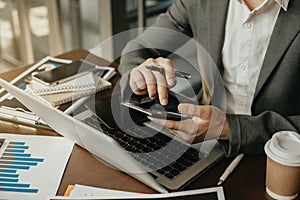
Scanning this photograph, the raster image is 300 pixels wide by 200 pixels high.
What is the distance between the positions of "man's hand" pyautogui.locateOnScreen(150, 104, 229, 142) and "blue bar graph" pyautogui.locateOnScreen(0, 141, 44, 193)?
0.32 metres

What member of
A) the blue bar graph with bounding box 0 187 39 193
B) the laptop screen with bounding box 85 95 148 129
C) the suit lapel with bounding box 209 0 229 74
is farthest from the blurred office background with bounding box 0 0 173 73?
the blue bar graph with bounding box 0 187 39 193

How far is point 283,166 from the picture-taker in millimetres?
907

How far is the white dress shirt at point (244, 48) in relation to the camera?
4.35 ft

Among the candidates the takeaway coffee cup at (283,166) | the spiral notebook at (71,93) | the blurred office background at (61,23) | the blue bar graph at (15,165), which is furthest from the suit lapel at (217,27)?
the blurred office background at (61,23)

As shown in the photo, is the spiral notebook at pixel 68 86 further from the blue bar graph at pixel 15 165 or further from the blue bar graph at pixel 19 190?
the blue bar graph at pixel 19 190

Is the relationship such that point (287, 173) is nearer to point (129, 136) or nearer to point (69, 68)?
point (129, 136)

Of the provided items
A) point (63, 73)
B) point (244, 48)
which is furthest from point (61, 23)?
point (244, 48)

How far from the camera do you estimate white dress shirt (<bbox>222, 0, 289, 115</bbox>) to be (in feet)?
4.35

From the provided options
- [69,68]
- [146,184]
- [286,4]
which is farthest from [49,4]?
[146,184]

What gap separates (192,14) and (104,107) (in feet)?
1.68

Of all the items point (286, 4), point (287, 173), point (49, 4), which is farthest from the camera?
point (49, 4)

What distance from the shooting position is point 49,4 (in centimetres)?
297

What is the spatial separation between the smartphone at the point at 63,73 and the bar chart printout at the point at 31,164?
27cm

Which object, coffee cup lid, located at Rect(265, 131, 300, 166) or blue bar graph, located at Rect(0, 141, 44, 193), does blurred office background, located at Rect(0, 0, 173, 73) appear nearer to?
blue bar graph, located at Rect(0, 141, 44, 193)
